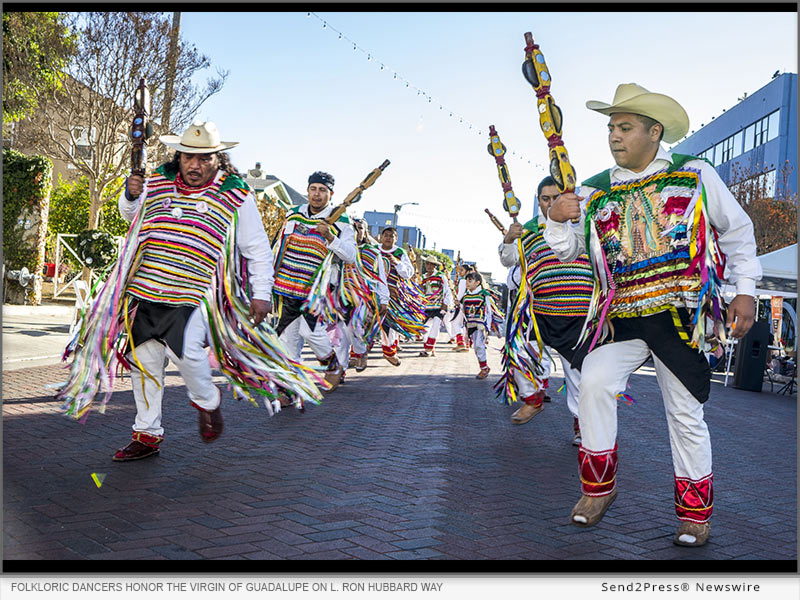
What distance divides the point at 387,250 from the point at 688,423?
390 inches

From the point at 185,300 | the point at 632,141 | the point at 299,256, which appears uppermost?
the point at 632,141

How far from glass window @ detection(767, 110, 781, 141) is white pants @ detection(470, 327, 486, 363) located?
82.9 feet

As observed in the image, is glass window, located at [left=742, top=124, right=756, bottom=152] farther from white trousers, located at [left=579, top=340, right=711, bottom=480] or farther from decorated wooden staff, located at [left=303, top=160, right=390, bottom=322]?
white trousers, located at [left=579, top=340, right=711, bottom=480]

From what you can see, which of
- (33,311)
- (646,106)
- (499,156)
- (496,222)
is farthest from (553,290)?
(33,311)

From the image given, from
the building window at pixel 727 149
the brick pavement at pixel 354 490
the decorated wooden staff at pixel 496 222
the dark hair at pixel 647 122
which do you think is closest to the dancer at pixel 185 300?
the brick pavement at pixel 354 490

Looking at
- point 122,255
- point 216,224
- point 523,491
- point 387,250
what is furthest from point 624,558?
point 387,250

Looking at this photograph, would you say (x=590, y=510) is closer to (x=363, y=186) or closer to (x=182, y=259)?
(x=182, y=259)

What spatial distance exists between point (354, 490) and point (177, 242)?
1.74 m

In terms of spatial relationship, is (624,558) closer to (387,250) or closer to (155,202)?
(155,202)

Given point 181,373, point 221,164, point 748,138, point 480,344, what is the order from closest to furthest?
point 181,373
point 221,164
point 480,344
point 748,138

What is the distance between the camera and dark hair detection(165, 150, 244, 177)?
5012mm

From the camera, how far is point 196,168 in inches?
192

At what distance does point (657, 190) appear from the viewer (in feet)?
13.0

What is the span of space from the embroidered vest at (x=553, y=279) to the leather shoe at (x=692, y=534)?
2252 millimetres
